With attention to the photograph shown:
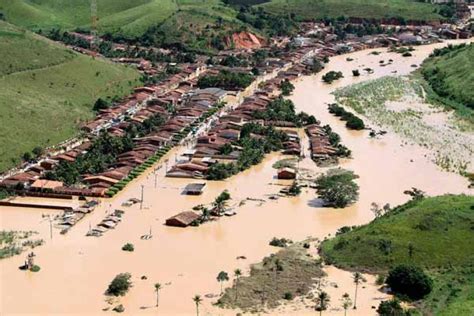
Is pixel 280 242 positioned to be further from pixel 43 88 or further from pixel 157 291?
pixel 43 88

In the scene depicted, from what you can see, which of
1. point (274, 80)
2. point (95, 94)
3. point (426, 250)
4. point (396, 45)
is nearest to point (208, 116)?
point (95, 94)

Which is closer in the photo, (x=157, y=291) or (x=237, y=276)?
(x=157, y=291)

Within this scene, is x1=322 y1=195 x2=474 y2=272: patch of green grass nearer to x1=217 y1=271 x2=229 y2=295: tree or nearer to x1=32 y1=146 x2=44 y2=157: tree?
x1=217 y1=271 x2=229 y2=295: tree

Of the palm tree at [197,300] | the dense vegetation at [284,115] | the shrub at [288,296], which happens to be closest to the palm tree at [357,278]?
the shrub at [288,296]

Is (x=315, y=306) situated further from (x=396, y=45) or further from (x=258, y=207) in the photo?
(x=396, y=45)

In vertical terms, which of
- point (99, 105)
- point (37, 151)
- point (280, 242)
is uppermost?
point (99, 105)

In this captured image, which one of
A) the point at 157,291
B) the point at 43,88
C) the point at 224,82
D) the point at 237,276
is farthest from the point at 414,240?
the point at 224,82
